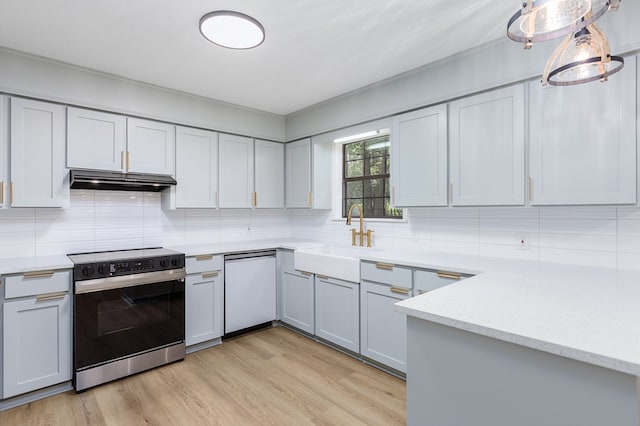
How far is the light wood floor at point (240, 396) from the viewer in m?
2.06

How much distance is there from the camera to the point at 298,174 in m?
4.04

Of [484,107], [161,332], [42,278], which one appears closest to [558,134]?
[484,107]

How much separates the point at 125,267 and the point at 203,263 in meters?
0.66

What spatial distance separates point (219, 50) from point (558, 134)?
7.87 feet

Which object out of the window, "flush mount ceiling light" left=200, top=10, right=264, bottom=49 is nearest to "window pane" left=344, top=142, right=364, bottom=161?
the window

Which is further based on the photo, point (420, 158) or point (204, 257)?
point (204, 257)

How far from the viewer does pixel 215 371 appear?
267 centimetres

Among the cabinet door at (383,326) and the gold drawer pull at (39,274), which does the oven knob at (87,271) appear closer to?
the gold drawer pull at (39,274)

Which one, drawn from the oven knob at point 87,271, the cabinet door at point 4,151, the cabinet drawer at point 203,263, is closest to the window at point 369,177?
the cabinet drawer at point 203,263

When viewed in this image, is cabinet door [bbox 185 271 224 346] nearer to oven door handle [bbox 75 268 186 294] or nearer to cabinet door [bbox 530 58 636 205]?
oven door handle [bbox 75 268 186 294]

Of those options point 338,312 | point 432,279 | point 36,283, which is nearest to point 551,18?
point 432,279

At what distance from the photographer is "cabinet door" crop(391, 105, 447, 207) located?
103 inches

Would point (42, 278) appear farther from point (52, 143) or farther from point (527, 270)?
point (527, 270)

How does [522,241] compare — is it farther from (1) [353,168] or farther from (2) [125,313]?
(2) [125,313]
